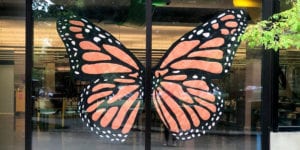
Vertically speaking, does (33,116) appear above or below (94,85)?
below

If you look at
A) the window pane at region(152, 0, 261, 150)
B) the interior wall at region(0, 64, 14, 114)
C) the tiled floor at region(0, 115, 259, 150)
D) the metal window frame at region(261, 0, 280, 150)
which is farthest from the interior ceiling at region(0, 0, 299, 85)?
the interior wall at region(0, 64, 14, 114)

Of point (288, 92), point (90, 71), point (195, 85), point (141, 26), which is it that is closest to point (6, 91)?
point (90, 71)

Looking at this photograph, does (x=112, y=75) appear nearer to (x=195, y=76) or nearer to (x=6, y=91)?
(x=195, y=76)

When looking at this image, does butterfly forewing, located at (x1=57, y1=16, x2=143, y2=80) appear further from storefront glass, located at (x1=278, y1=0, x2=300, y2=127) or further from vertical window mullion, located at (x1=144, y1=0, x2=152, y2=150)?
storefront glass, located at (x1=278, y1=0, x2=300, y2=127)

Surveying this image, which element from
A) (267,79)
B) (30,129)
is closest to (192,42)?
(267,79)

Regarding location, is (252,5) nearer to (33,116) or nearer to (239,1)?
(239,1)

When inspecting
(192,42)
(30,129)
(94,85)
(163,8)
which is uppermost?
(163,8)

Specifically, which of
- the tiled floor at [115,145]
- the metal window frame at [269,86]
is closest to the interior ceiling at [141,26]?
the metal window frame at [269,86]
